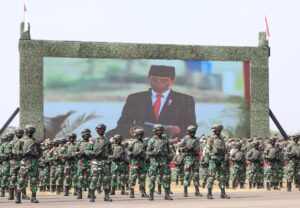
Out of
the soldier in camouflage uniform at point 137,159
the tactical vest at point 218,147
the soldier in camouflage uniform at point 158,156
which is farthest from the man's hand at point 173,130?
the soldier in camouflage uniform at point 158,156

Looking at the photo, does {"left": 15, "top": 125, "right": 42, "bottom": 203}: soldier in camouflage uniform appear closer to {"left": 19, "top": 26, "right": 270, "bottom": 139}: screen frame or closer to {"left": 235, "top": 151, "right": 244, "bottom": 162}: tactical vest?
{"left": 235, "top": 151, "right": 244, "bottom": 162}: tactical vest

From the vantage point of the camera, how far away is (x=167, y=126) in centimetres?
4497

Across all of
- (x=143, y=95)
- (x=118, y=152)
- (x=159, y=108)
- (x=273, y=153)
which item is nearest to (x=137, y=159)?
(x=118, y=152)

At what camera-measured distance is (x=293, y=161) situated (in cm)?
3056

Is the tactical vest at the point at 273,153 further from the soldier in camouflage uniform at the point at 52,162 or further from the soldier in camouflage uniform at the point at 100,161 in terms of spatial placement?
the soldier in camouflage uniform at the point at 100,161

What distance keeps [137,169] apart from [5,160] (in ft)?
14.6

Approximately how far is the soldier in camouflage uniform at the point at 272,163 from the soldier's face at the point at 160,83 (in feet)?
43.5

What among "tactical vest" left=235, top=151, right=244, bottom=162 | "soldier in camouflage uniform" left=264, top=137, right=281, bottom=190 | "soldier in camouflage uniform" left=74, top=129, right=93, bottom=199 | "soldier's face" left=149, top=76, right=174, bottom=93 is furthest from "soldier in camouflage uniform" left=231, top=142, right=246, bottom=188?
"soldier's face" left=149, top=76, right=174, bottom=93

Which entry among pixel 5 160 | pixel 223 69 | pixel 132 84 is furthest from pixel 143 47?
pixel 5 160

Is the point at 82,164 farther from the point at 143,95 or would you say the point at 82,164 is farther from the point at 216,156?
the point at 143,95

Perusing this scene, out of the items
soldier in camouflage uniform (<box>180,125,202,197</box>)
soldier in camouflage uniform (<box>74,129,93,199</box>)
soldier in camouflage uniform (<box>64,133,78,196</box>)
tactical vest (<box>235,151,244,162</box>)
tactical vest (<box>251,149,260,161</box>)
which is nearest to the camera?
soldier in camouflage uniform (<box>74,129,93,199</box>)

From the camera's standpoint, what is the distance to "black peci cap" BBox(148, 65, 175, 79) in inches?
1791

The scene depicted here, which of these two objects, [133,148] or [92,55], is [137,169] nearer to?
[133,148]

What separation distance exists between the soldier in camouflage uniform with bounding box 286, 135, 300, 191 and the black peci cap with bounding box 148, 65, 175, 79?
16207 millimetres
